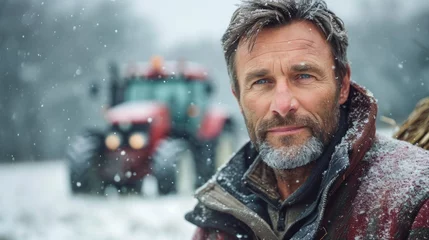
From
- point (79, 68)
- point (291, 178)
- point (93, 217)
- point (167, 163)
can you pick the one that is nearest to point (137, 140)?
point (167, 163)

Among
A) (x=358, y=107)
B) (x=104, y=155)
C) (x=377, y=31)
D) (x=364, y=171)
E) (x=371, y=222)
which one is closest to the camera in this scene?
(x=371, y=222)

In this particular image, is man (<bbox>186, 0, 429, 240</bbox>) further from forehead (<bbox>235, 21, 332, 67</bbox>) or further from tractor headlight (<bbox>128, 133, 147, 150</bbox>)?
tractor headlight (<bbox>128, 133, 147, 150</bbox>)

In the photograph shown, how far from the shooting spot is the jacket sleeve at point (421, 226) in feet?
4.84

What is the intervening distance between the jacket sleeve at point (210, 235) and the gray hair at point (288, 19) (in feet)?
2.35

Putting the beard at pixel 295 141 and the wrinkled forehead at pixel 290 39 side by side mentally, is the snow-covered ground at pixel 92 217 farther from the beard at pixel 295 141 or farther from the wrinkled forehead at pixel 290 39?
the wrinkled forehead at pixel 290 39

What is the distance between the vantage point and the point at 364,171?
1743 millimetres

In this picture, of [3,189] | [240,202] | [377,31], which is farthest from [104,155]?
[377,31]

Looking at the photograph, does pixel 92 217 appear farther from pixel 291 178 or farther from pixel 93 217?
pixel 291 178

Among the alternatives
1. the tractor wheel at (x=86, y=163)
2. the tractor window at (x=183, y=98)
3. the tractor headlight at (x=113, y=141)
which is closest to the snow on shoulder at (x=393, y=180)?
the tractor headlight at (x=113, y=141)

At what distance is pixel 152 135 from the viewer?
970cm

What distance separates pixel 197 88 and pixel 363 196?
8707 mm

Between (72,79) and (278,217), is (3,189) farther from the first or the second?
(72,79)

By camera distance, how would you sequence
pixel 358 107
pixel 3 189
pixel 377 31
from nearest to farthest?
1. pixel 358 107
2. pixel 3 189
3. pixel 377 31

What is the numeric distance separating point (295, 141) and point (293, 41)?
347 mm
